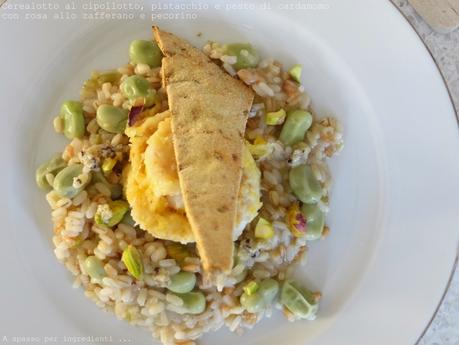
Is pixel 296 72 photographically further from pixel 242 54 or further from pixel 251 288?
pixel 251 288

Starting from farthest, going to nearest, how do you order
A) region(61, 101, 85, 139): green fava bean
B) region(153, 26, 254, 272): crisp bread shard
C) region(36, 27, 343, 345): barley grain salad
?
region(61, 101, 85, 139): green fava bean, region(36, 27, 343, 345): barley grain salad, region(153, 26, 254, 272): crisp bread shard

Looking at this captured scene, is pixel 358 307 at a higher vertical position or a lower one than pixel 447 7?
lower

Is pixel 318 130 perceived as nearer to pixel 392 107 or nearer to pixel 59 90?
pixel 392 107

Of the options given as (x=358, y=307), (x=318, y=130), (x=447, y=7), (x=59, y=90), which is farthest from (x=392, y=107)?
(x=59, y=90)

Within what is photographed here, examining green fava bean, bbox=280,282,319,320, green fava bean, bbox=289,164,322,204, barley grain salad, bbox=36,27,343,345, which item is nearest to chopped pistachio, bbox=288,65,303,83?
barley grain salad, bbox=36,27,343,345

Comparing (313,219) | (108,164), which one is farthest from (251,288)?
(108,164)

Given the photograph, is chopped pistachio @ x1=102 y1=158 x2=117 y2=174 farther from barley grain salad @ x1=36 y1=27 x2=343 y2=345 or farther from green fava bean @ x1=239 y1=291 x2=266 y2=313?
green fava bean @ x1=239 y1=291 x2=266 y2=313
